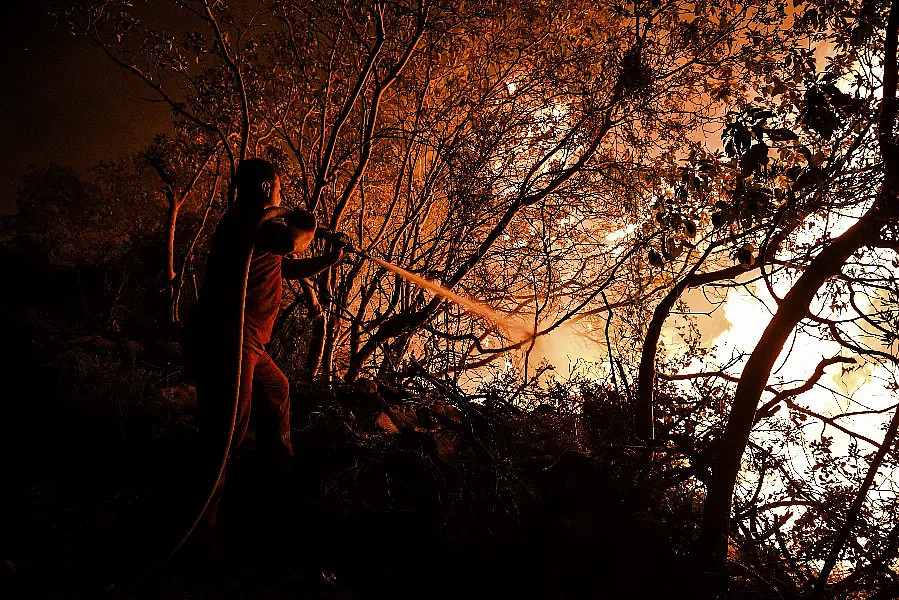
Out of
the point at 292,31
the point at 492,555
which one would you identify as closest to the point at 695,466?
the point at 492,555

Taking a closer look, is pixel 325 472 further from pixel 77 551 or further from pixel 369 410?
pixel 77 551

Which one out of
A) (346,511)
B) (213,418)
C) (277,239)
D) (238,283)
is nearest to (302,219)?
(277,239)

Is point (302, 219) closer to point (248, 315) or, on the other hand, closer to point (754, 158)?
point (248, 315)

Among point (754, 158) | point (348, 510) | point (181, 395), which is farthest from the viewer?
point (181, 395)

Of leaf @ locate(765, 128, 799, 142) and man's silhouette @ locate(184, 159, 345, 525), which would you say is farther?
man's silhouette @ locate(184, 159, 345, 525)

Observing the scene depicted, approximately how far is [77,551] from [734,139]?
4920 millimetres

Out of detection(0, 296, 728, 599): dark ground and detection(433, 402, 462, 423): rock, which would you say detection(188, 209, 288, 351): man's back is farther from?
detection(433, 402, 462, 423): rock

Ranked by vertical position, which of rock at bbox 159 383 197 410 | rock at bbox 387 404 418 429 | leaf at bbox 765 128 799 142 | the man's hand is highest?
leaf at bbox 765 128 799 142

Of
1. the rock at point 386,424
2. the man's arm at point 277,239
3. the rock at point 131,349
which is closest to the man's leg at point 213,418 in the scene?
the man's arm at point 277,239

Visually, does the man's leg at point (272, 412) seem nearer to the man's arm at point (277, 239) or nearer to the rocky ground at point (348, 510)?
the rocky ground at point (348, 510)

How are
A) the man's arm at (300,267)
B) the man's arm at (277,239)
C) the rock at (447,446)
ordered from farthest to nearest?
1. the rock at (447,446)
2. the man's arm at (300,267)
3. the man's arm at (277,239)

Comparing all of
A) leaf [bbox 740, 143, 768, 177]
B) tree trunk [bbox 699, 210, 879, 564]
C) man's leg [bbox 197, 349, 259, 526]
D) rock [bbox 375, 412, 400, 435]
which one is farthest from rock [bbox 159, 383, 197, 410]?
leaf [bbox 740, 143, 768, 177]

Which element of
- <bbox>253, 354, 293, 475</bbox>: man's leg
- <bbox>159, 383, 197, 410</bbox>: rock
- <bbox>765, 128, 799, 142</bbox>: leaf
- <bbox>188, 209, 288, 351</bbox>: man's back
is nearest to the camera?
<bbox>765, 128, 799, 142</bbox>: leaf

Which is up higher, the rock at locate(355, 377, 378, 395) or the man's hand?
the man's hand
